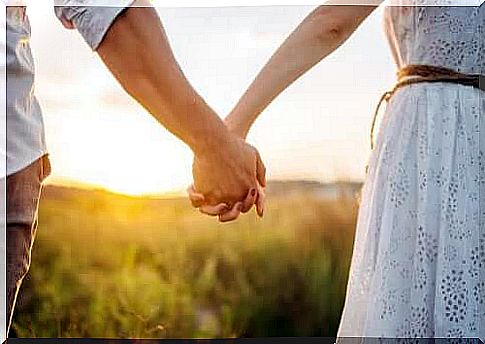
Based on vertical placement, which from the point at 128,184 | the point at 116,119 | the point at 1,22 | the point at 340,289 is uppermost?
the point at 1,22

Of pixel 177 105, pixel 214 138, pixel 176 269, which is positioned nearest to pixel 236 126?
pixel 214 138

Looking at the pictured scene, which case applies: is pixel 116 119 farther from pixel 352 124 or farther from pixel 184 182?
pixel 352 124

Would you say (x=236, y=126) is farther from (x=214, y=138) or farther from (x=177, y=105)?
(x=177, y=105)

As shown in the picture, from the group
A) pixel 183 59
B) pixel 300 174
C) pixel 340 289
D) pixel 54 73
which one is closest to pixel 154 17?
pixel 183 59

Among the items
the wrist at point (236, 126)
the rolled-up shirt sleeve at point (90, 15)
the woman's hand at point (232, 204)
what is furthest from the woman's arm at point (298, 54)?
the rolled-up shirt sleeve at point (90, 15)

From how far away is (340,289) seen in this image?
2.75m

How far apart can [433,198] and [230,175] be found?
0.56 meters

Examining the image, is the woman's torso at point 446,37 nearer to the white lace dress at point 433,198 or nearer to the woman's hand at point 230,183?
the white lace dress at point 433,198

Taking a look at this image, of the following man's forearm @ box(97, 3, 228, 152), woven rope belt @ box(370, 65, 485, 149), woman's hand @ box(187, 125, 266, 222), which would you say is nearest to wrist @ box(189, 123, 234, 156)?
man's forearm @ box(97, 3, 228, 152)

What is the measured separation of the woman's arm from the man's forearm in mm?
76

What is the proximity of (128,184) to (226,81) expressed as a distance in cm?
39

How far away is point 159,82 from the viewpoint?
9.03ft

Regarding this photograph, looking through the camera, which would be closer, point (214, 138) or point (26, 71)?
point (26, 71)

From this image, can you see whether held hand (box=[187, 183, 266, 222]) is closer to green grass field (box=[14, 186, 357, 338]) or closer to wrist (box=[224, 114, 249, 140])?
green grass field (box=[14, 186, 357, 338])
